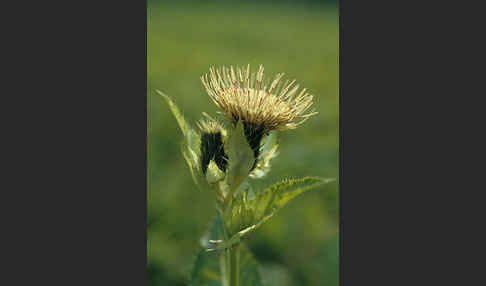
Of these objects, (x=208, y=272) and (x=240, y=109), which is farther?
(x=208, y=272)

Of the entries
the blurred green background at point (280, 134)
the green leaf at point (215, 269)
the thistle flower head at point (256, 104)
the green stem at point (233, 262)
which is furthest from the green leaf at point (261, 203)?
the blurred green background at point (280, 134)

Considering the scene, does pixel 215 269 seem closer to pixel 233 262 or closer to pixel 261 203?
pixel 233 262

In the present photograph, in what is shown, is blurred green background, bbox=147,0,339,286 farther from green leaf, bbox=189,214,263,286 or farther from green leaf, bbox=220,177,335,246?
green leaf, bbox=220,177,335,246

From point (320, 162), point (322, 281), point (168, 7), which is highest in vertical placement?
point (168, 7)

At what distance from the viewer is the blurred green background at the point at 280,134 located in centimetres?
323

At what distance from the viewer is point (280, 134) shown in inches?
184

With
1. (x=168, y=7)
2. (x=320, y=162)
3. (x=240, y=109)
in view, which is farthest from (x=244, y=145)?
(x=168, y=7)

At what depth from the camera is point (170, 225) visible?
338cm

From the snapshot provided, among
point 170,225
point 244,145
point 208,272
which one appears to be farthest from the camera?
point 170,225

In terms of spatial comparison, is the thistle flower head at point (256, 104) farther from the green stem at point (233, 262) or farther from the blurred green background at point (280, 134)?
the blurred green background at point (280, 134)

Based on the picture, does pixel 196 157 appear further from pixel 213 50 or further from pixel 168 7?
pixel 168 7

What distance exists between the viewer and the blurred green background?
323 centimetres

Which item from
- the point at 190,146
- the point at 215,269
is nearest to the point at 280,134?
the point at 215,269

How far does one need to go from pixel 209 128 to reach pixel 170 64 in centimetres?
448
